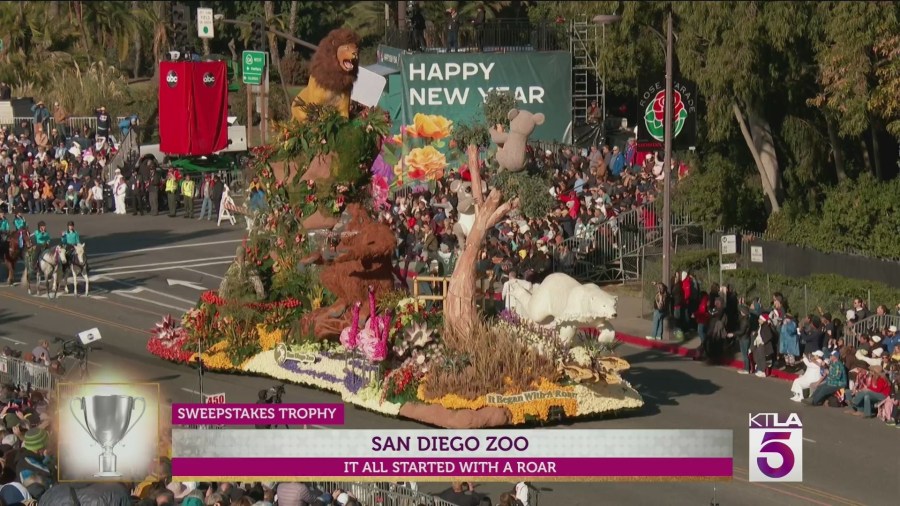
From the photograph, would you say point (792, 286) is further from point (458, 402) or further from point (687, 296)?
point (458, 402)

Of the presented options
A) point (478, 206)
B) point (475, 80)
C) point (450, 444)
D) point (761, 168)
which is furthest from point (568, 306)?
point (475, 80)

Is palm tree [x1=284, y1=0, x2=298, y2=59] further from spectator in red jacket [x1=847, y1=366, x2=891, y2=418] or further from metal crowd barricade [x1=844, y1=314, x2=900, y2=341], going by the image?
spectator in red jacket [x1=847, y1=366, x2=891, y2=418]

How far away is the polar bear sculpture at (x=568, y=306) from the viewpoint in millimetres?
30000

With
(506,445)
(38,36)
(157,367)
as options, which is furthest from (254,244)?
(38,36)

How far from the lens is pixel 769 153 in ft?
142

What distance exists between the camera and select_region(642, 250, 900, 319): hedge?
116ft

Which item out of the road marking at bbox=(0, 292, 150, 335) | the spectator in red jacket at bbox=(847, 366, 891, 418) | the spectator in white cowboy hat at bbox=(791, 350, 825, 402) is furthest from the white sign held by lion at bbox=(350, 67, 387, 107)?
the spectator in red jacket at bbox=(847, 366, 891, 418)

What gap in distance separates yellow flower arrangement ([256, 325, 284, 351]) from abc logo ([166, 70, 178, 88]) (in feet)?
76.3

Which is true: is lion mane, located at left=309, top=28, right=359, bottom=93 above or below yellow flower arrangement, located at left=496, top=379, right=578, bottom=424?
above

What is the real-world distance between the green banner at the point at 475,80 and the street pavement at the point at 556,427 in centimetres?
735

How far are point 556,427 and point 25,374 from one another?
10.1 m

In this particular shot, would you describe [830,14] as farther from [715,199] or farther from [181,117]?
[181,117]

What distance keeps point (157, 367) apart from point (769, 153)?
17.7m

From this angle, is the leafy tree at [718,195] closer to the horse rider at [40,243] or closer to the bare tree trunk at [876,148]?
the bare tree trunk at [876,148]
